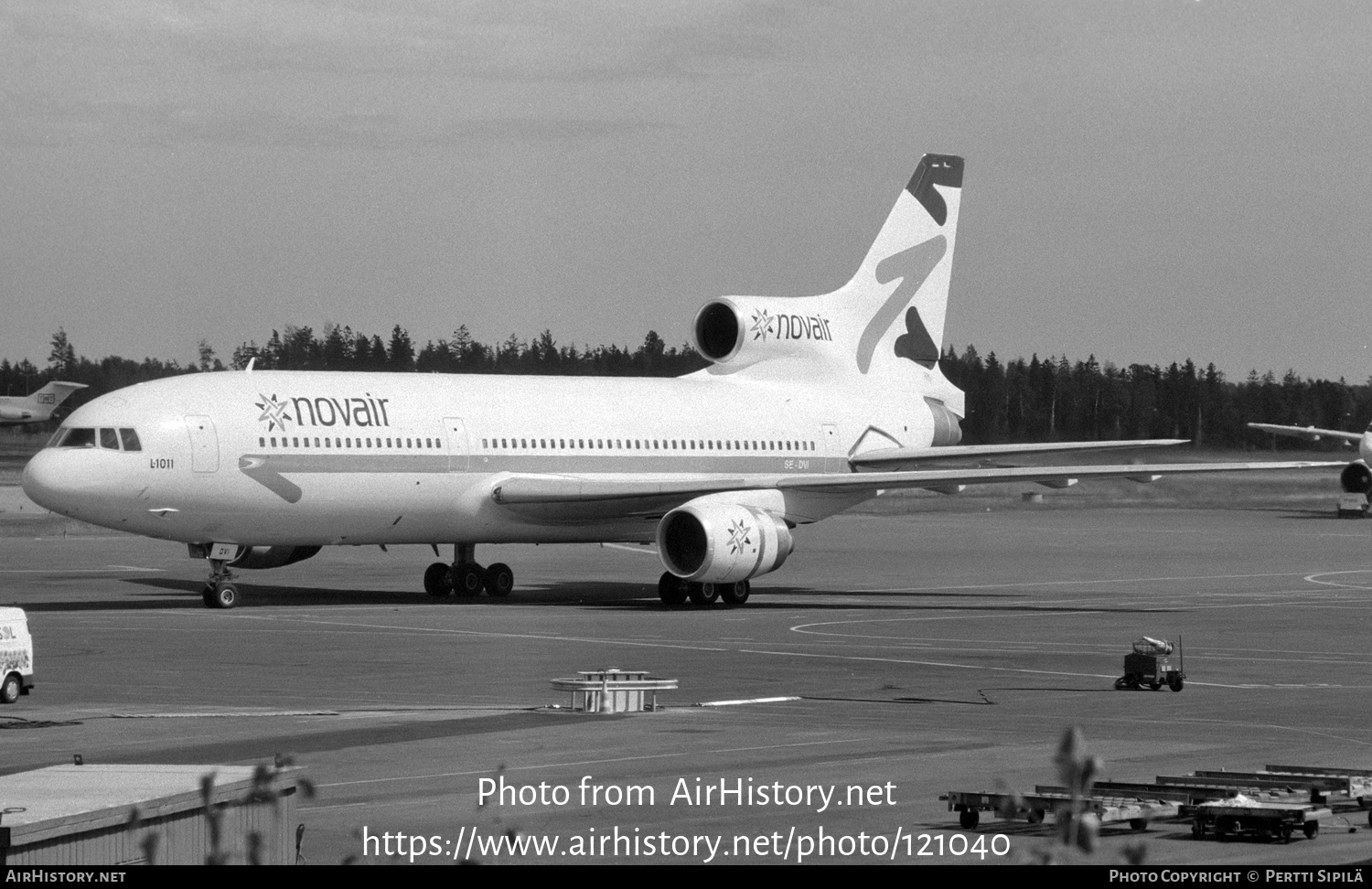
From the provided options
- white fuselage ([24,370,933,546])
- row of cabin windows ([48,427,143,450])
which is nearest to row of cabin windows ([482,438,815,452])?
white fuselage ([24,370,933,546])

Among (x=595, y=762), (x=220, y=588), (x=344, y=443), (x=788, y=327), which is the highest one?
(x=788, y=327)

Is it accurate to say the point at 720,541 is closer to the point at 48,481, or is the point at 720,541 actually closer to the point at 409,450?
the point at 409,450

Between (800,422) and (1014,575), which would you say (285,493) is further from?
(1014,575)

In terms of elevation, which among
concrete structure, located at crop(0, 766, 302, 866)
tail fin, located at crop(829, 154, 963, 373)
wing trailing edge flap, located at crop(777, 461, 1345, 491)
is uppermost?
tail fin, located at crop(829, 154, 963, 373)

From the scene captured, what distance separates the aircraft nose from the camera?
115 feet

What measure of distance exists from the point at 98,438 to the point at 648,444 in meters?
11.7

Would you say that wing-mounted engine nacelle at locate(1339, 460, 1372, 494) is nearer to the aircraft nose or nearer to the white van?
the aircraft nose

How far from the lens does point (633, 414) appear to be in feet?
140

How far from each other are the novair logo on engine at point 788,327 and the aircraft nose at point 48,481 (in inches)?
652

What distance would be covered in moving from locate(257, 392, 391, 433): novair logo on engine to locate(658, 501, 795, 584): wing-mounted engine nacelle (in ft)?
18.4

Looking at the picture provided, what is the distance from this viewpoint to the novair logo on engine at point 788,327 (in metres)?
46.2

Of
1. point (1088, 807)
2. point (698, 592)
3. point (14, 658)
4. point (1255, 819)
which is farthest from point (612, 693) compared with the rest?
point (698, 592)

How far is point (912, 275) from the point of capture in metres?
49.1

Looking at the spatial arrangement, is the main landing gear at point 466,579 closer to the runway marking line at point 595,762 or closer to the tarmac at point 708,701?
the tarmac at point 708,701
